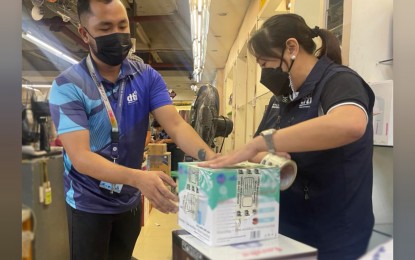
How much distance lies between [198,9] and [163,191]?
1.24m

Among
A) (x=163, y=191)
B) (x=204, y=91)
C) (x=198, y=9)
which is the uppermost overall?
(x=198, y=9)

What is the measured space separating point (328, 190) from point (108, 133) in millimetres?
607

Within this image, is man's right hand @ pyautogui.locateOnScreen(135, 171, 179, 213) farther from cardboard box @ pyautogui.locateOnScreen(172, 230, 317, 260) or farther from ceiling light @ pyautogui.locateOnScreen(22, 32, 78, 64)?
ceiling light @ pyautogui.locateOnScreen(22, 32, 78, 64)

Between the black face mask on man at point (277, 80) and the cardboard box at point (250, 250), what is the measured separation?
1.32 feet

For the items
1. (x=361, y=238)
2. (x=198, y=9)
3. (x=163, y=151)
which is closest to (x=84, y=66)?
(x=163, y=151)

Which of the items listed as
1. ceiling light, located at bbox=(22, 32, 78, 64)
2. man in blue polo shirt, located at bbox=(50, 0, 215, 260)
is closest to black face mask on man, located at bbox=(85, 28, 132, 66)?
man in blue polo shirt, located at bbox=(50, 0, 215, 260)

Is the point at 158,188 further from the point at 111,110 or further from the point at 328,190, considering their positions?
the point at 328,190

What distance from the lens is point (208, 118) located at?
1.15m

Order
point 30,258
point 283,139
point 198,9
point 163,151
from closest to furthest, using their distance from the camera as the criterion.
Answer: point 30,258, point 283,139, point 163,151, point 198,9

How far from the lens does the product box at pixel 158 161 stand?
3.14ft

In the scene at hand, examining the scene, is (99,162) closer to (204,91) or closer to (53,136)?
(53,136)

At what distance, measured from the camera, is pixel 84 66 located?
781 millimetres

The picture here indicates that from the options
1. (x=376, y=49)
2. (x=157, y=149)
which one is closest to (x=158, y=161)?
(x=157, y=149)

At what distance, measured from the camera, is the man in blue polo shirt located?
73 cm
